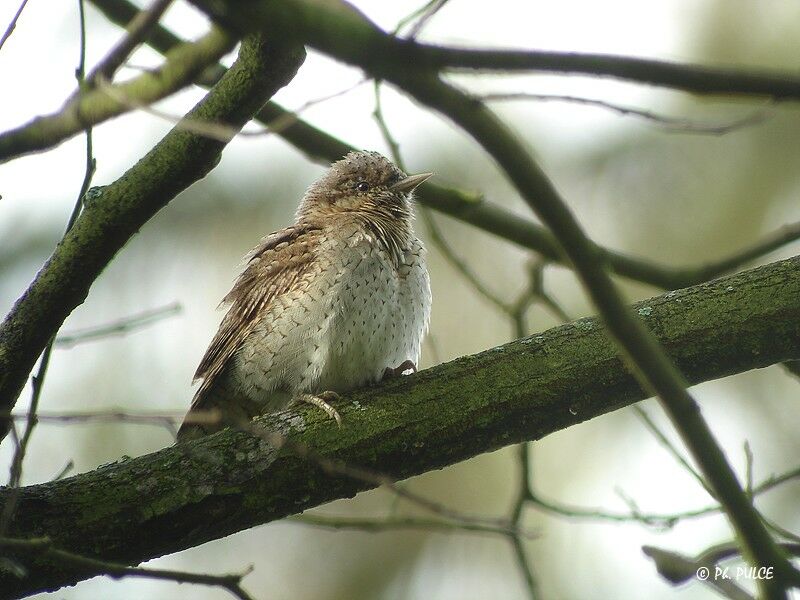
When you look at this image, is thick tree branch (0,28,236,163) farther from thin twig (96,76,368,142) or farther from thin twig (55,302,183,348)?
thin twig (55,302,183,348)

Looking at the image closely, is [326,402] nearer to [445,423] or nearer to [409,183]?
[445,423]

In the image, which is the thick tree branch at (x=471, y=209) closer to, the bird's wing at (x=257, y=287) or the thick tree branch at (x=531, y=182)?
the bird's wing at (x=257, y=287)

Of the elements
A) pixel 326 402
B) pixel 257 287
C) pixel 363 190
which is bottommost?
pixel 326 402

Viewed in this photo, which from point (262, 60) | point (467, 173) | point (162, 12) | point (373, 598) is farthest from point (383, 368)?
point (467, 173)

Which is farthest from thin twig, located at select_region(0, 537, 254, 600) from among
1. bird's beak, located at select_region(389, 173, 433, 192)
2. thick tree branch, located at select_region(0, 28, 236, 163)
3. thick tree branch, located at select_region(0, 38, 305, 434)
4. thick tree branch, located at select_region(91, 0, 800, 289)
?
bird's beak, located at select_region(389, 173, 433, 192)

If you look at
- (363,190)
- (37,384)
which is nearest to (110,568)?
(37,384)

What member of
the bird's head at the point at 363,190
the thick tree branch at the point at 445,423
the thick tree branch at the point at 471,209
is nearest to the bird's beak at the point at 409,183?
the bird's head at the point at 363,190
